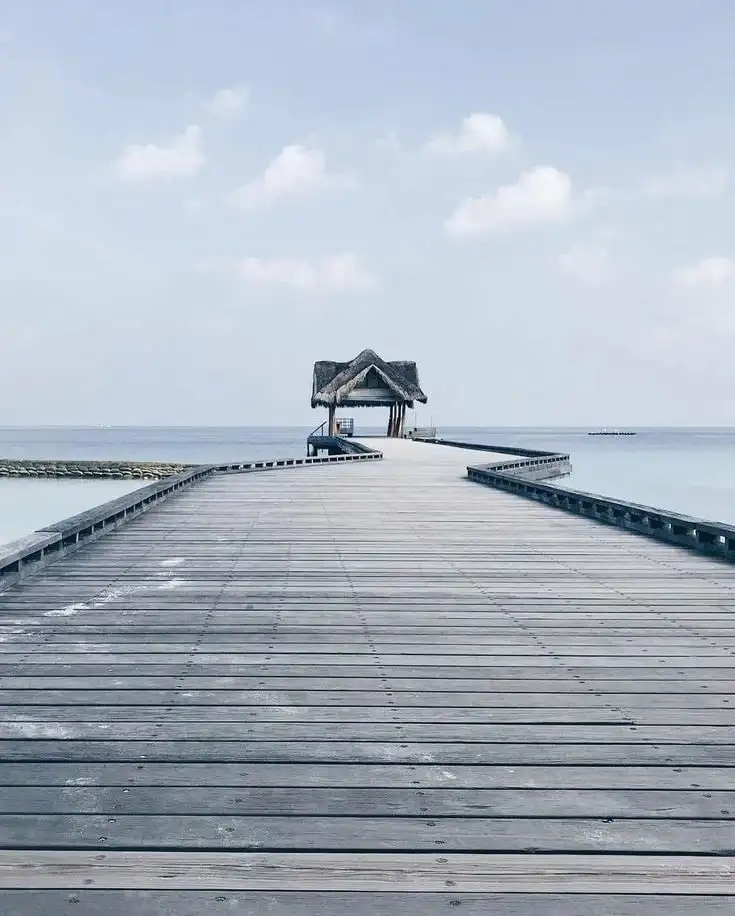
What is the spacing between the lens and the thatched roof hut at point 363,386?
45.8 meters

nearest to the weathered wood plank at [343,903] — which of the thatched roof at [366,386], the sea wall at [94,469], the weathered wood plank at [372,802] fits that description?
the weathered wood plank at [372,802]

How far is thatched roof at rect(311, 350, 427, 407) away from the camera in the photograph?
45750 mm

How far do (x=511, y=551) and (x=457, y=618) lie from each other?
3231mm

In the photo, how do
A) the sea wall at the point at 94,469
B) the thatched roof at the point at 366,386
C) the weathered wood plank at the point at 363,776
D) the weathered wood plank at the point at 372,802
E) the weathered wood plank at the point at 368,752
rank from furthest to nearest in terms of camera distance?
the sea wall at the point at 94,469 < the thatched roof at the point at 366,386 < the weathered wood plank at the point at 368,752 < the weathered wood plank at the point at 363,776 < the weathered wood plank at the point at 372,802

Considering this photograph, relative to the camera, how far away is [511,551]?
8.91 meters

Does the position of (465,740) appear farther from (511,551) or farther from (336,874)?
(511,551)

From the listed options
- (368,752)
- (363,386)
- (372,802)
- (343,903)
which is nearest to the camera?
(343,903)

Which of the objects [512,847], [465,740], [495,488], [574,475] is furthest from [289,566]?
[574,475]

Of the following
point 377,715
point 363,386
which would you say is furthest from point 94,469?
point 377,715

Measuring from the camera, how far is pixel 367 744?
3443 mm

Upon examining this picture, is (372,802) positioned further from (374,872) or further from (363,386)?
(363,386)

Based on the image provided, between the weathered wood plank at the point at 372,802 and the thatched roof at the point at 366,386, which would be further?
the thatched roof at the point at 366,386

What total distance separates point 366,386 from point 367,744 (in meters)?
44.5

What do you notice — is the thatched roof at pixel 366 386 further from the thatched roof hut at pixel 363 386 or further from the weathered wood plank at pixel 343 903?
the weathered wood plank at pixel 343 903
